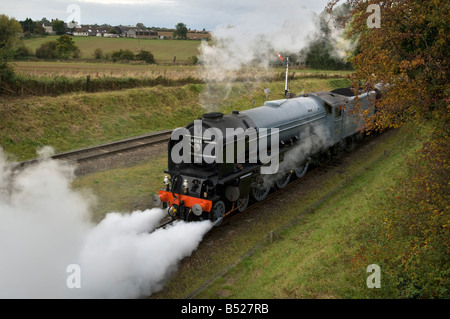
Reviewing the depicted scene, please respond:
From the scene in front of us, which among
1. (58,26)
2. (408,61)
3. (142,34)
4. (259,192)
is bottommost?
(259,192)

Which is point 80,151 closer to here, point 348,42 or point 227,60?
point 227,60

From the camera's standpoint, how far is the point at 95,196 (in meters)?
13.5

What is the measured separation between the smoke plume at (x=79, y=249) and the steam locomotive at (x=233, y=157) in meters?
0.72

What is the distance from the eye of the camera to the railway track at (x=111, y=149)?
17.1 m

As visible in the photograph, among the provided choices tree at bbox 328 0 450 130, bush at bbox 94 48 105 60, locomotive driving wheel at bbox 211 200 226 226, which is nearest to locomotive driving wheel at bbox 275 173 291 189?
locomotive driving wheel at bbox 211 200 226 226

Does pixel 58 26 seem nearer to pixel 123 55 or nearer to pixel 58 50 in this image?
pixel 58 50

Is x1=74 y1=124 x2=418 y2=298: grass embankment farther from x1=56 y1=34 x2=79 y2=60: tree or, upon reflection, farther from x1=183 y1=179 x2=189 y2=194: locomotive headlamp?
x1=56 y1=34 x2=79 y2=60: tree

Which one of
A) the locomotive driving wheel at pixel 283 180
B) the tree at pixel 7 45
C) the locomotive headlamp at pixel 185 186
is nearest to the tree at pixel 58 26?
the tree at pixel 7 45

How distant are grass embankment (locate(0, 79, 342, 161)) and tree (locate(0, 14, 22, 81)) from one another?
2.20 meters

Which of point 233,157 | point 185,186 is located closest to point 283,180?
point 233,157

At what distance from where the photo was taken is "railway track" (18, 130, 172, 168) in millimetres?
17062

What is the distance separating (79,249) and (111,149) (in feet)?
35.2

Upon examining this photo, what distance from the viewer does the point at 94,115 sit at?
22.3 metres
